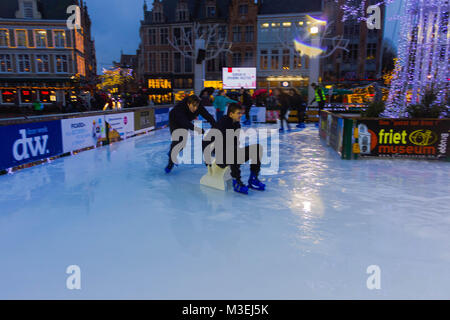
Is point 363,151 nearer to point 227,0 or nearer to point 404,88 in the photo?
point 404,88

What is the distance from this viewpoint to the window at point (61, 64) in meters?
36.9

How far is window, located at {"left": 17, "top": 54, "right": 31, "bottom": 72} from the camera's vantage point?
3625cm

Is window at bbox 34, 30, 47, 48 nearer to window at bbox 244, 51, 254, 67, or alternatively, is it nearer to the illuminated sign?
the illuminated sign

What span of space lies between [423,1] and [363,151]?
3970 millimetres

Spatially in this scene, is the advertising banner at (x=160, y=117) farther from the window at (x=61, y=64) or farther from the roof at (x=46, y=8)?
the roof at (x=46, y=8)

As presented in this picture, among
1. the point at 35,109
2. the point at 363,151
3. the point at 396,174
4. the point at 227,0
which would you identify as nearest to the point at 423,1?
the point at 363,151

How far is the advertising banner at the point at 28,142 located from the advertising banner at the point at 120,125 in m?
2.65

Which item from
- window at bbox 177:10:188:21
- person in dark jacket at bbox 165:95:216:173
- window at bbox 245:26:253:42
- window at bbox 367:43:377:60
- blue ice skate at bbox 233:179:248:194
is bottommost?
blue ice skate at bbox 233:179:248:194

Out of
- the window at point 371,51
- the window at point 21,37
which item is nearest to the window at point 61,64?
the window at point 21,37

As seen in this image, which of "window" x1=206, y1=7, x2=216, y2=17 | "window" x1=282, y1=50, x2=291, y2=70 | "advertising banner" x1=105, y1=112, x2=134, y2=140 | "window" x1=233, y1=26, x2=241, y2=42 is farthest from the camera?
"window" x1=206, y1=7, x2=216, y2=17

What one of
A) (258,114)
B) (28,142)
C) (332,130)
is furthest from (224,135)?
(258,114)

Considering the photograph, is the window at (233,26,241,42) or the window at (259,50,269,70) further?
the window at (233,26,241,42)

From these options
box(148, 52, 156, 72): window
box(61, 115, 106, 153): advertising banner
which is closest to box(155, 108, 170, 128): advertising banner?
box(61, 115, 106, 153): advertising banner

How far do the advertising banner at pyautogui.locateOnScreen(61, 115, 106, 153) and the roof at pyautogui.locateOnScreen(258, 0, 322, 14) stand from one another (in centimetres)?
3268
